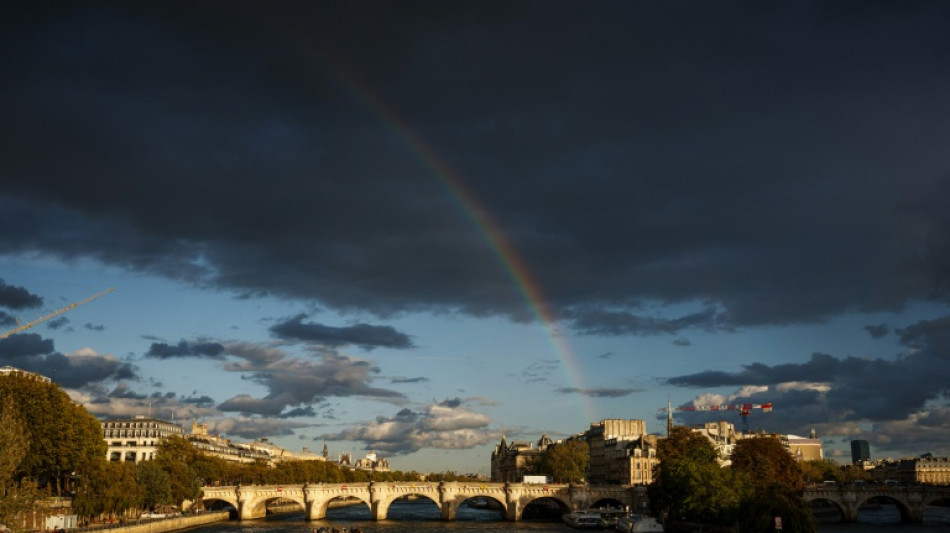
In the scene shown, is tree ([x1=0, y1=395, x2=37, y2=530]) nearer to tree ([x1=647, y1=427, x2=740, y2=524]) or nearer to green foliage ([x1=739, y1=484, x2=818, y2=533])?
green foliage ([x1=739, y1=484, x2=818, y2=533])

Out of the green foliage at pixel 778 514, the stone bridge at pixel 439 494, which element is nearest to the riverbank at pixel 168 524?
the stone bridge at pixel 439 494

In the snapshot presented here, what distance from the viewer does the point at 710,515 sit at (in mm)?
106375

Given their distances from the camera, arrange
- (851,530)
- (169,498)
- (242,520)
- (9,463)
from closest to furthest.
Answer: (9,463) → (851,530) → (169,498) → (242,520)

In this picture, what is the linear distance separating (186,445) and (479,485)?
5882cm

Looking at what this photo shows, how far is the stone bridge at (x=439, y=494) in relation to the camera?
163 m

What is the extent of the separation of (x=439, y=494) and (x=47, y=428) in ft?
255

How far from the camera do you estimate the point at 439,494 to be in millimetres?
167875

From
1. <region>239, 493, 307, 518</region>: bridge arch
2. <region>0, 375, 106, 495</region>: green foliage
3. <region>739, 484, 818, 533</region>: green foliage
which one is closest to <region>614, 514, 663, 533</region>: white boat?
<region>739, 484, 818, 533</region>: green foliage

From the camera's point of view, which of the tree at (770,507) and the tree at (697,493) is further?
the tree at (697,493)

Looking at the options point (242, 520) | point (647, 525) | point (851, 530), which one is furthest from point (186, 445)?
point (851, 530)

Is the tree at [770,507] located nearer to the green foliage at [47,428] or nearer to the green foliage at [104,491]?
the green foliage at [104,491]

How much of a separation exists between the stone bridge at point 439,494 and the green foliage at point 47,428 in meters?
50.5

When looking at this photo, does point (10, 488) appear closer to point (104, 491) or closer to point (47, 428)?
point (47, 428)

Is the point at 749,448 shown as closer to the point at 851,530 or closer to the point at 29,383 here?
the point at 851,530
